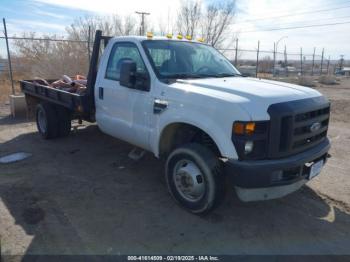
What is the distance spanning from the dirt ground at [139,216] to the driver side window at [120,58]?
5.05 ft

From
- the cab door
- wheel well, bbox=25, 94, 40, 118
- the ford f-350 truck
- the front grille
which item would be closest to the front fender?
the ford f-350 truck

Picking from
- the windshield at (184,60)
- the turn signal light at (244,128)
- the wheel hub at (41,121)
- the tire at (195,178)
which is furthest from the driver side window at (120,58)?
the wheel hub at (41,121)

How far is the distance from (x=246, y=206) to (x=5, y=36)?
29.8 feet

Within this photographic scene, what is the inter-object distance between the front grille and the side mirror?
1.82m

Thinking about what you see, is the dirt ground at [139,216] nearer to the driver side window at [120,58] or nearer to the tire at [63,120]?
the tire at [63,120]

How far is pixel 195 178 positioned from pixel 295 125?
1215 mm

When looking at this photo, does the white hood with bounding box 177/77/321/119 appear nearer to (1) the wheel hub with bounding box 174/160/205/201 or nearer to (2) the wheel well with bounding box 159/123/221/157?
(2) the wheel well with bounding box 159/123/221/157

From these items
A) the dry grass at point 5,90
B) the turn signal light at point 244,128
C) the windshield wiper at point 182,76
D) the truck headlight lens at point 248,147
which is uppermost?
the windshield wiper at point 182,76

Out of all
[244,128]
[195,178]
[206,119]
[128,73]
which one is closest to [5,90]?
[128,73]

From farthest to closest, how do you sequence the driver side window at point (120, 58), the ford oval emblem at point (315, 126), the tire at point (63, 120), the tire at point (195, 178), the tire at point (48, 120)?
the tire at point (63, 120)
the tire at point (48, 120)
the driver side window at point (120, 58)
the ford oval emblem at point (315, 126)
the tire at point (195, 178)

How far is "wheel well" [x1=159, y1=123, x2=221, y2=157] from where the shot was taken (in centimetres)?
394

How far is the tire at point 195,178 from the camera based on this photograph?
3.51 meters

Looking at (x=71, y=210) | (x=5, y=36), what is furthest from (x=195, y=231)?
(x=5, y=36)

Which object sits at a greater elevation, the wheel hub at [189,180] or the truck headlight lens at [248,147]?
the truck headlight lens at [248,147]
